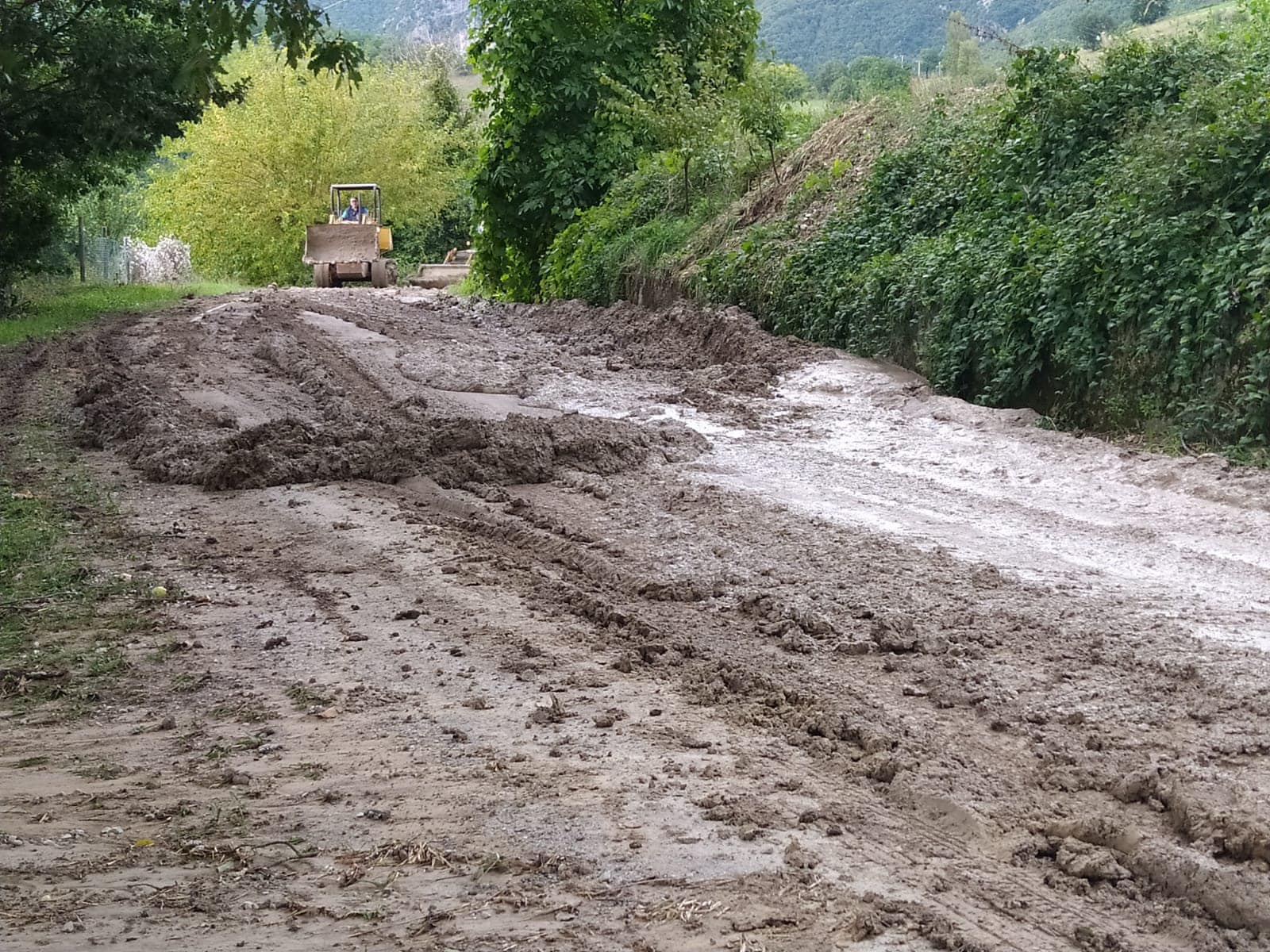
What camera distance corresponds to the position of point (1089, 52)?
54.4 feet

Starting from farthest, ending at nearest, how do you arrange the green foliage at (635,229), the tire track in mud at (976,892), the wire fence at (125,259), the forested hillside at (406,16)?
the forested hillside at (406,16)
the wire fence at (125,259)
the green foliage at (635,229)
the tire track in mud at (976,892)

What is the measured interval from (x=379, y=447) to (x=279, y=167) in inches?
1464

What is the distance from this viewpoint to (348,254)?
37125 mm

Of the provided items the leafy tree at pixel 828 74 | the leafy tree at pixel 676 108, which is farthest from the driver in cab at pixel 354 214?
the leafy tree at pixel 828 74

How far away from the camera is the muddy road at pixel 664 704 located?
3.54 metres

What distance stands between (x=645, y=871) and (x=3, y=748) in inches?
105

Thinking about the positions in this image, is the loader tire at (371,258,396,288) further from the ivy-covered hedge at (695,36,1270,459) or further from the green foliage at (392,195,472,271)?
the ivy-covered hedge at (695,36,1270,459)

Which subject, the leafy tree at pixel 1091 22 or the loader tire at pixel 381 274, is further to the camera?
the leafy tree at pixel 1091 22

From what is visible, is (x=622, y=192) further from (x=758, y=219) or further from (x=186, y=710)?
(x=186, y=710)

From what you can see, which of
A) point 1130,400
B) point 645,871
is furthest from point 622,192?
point 645,871

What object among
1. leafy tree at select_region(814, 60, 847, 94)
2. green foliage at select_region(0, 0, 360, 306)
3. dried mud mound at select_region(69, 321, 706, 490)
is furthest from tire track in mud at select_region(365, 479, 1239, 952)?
leafy tree at select_region(814, 60, 847, 94)

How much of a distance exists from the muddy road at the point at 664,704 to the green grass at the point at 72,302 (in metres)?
11.4

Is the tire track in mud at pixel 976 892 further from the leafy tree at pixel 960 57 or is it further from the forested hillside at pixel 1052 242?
the leafy tree at pixel 960 57

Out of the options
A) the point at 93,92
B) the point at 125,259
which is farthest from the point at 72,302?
the point at 125,259
